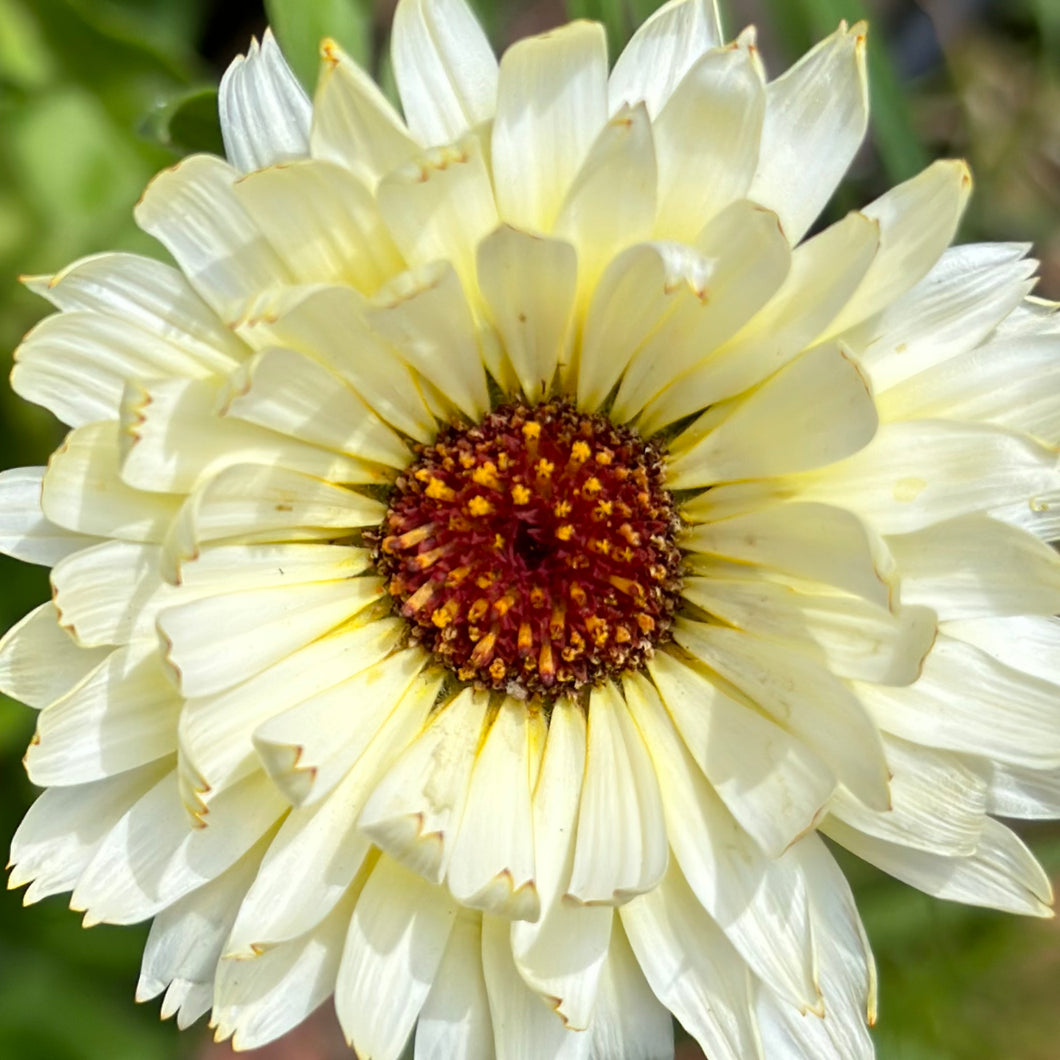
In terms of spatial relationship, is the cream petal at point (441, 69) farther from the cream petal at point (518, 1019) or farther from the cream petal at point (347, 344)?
the cream petal at point (518, 1019)

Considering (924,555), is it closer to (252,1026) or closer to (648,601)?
(648,601)

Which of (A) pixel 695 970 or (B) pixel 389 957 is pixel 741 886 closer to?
(A) pixel 695 970

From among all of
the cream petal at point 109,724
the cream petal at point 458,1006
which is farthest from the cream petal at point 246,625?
the cream petal at point 458,1006

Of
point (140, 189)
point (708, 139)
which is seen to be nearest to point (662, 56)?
point (708, 139)

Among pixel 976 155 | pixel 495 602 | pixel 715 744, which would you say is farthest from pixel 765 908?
pixel 976 155

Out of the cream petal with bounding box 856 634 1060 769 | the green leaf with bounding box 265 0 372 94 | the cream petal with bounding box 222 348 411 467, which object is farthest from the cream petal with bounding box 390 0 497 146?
the cream petal with bounding box 856 634 1060 769

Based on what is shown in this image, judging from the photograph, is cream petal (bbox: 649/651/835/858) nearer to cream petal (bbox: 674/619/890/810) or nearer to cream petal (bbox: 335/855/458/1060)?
cream petal (bbox: 674/619/890/810)
